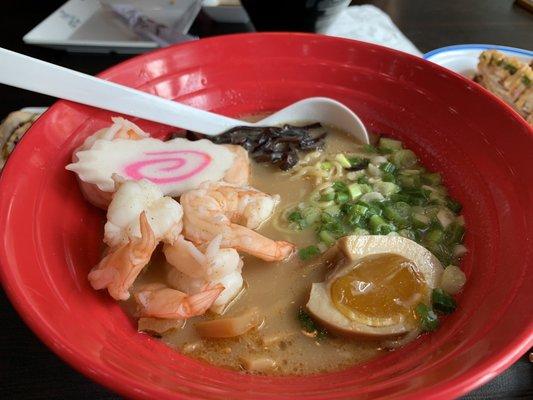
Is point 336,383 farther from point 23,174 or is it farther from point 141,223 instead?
point 23,174

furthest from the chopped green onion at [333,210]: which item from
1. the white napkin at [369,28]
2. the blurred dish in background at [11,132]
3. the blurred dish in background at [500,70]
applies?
the white napkin at [369,28]

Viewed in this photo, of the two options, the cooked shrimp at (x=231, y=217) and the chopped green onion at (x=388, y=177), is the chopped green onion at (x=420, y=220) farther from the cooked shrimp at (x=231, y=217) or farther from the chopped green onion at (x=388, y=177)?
the cooked shrimp at (x=231, y=217)

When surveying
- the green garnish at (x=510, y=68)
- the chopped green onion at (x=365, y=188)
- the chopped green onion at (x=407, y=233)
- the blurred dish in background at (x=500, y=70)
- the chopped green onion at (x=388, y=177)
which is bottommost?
the chopped green onion at (x=407, y=233)

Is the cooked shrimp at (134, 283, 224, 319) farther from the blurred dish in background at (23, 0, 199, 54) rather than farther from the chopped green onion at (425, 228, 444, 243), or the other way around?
the blurred dish in background at (23, 0, 199, 54)

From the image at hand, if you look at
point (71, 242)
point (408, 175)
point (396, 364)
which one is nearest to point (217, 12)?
point (408, 175)

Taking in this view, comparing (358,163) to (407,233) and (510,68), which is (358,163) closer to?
(407,233)
